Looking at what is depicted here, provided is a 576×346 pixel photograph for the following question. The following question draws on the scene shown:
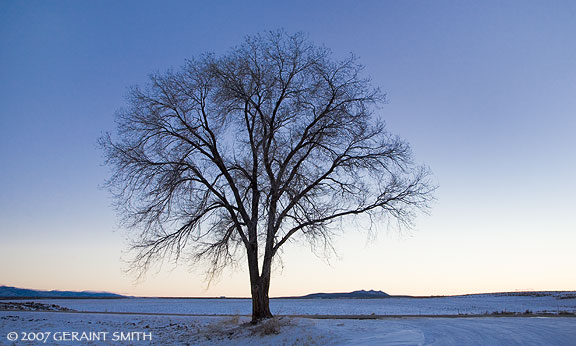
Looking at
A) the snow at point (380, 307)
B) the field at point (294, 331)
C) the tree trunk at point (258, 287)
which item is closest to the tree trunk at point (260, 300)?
the tree trunk at point (258, 287)

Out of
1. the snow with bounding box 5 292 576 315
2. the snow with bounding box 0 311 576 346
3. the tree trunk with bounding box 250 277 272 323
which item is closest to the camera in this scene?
the snow with bounding box 0 311 576 346

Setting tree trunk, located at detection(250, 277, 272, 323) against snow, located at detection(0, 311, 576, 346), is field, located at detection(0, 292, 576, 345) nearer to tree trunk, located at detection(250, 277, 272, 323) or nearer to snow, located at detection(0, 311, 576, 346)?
snow, located at detection(0, 311, 576, 346)

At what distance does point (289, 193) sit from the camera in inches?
778

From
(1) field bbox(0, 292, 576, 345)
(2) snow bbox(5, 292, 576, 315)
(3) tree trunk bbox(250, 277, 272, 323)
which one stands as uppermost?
(3) tree trunk bbox(250, 277, 272, 323)

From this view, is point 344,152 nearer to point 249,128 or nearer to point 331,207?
point 331,207

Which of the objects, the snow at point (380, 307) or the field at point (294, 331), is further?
the snow at point (380, 307)

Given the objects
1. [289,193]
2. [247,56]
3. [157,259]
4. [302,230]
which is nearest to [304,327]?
[302,230]

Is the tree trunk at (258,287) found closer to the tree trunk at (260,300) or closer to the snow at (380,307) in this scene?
the tree trunk at (260,300)

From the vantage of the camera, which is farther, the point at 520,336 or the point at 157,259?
the point at 157,259

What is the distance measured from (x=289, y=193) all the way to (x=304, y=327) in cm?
573

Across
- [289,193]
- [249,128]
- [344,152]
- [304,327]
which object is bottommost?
[304,327]

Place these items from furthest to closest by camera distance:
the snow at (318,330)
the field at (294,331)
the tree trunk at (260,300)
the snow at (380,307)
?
the snow at (380,307) < the tree trunk at (260,300) < the field at (294,331) < the snow at (318,330)

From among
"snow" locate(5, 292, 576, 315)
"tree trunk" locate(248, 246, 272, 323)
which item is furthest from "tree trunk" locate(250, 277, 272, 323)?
"snow" locate(5, 292, 576, 315)

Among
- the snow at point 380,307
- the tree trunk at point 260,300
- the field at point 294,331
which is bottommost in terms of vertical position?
the snow at point 380,307
